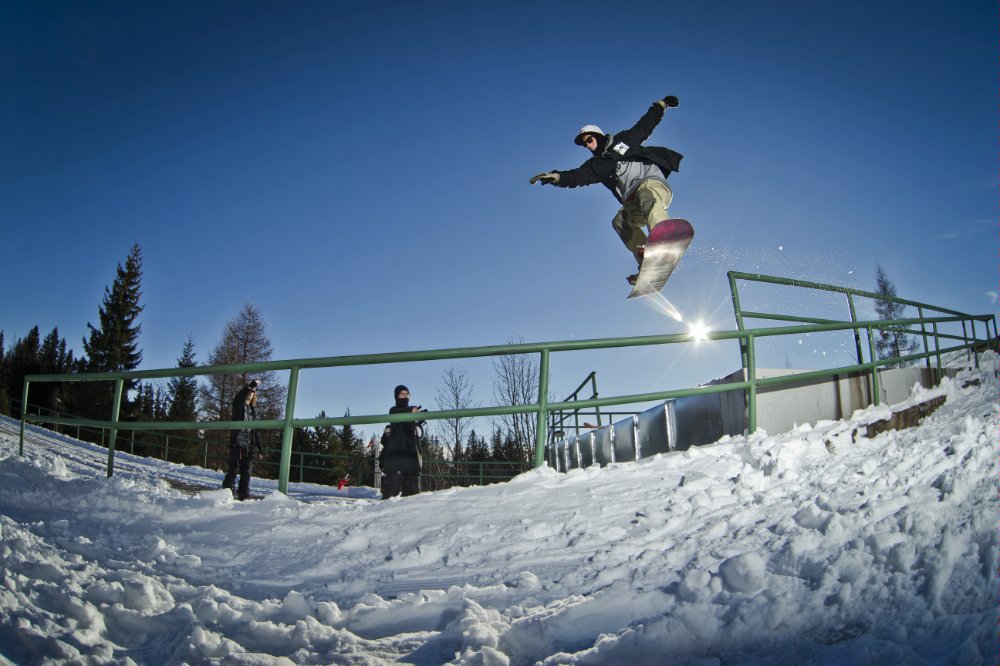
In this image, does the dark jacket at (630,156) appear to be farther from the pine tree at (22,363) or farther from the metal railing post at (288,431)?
the pine tree at (22,363)

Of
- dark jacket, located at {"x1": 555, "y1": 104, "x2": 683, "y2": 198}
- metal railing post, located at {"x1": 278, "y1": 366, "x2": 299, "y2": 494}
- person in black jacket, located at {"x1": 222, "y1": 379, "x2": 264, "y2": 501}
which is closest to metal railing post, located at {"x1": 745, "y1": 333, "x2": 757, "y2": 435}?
dark jacket, located at {"x1": 555, "y1": 104, "x2": 683, "y2": 198}

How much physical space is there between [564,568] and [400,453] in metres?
3.72

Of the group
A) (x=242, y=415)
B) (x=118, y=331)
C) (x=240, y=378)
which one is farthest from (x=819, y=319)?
(x=118, y=331)

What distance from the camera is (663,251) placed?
570 centimetres

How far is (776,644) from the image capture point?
170 cm

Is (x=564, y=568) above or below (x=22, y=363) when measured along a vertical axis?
below

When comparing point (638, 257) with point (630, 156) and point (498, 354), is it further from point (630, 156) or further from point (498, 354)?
point (498, 354)

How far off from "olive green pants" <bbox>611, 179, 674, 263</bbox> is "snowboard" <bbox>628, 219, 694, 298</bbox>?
0.11m

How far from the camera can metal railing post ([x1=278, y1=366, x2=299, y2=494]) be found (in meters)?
4.19

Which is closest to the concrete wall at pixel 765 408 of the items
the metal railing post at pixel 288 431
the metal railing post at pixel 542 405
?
the metal railing post at pixel 542 405

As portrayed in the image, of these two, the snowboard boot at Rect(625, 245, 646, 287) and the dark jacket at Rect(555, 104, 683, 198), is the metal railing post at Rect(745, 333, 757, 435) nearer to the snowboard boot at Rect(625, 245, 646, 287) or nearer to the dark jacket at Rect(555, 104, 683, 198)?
the snowboard boot at Rect(625, 245, 646, 287)

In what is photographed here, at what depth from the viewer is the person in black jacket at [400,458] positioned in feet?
19.6

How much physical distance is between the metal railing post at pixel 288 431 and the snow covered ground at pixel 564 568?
42 centimetres

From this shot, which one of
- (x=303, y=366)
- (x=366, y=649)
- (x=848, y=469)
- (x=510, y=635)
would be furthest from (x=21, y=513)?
(x=848, y=469)
